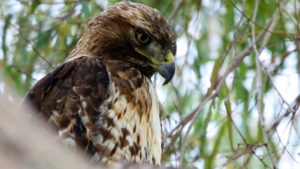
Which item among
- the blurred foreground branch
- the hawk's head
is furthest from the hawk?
the blurred foreground branch

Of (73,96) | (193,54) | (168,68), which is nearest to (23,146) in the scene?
(73,96)

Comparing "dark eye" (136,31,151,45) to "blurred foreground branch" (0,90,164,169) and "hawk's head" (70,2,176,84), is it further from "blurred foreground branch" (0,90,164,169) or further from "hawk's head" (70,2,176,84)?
"blurred foreground branch" (0,90,164,169)

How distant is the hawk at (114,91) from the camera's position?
2.21 metres

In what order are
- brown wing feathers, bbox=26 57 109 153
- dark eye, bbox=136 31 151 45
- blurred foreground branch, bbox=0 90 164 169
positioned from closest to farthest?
blurred foreground branch, bbox=0 90 164 169
brown wing feathers, bbox=26 57 109 153
dark eye, bbox=136 31 151 45

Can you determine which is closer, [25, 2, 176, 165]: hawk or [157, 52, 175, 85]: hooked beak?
[25, 2, 176, 165]: hawk

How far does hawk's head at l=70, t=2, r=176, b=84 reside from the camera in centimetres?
261

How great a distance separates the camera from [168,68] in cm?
255

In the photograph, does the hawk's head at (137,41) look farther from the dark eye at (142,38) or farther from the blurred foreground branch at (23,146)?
the blurred foreground branch at (23,146)

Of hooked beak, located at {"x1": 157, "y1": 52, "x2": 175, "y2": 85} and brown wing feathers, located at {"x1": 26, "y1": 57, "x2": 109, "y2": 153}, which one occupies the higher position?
hooked beak, located at {"x1": 157, "y1": 52, "x2": 175, "y2": 85}

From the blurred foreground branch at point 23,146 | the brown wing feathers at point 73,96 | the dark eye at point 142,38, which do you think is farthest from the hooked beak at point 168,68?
the blurred foreground branch at point 23,146

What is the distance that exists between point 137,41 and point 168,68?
199 mm

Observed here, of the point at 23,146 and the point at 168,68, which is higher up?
the point at 23,146

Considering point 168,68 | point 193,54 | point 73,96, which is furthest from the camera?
point 193,54

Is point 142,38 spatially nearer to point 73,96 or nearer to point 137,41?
point 137,41
